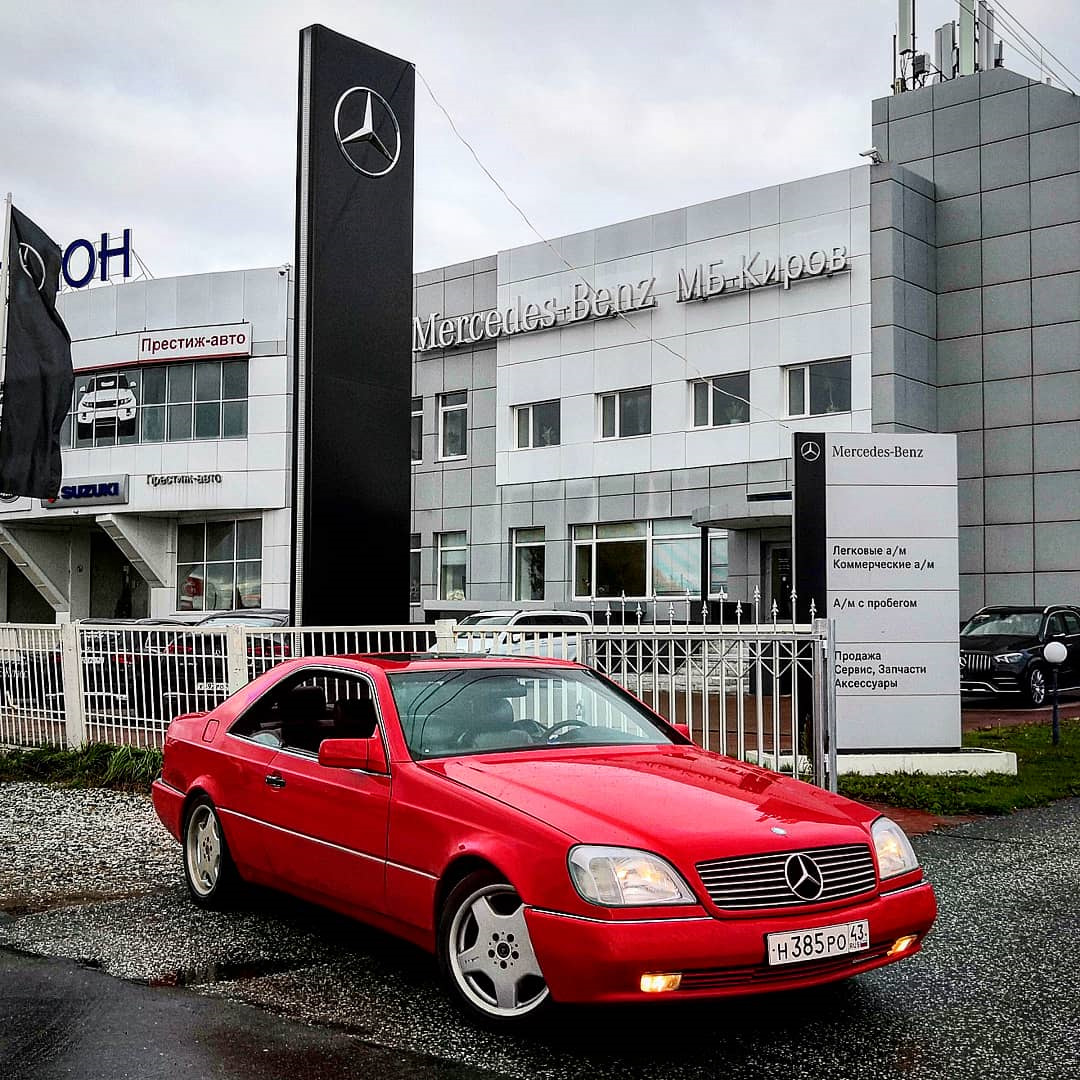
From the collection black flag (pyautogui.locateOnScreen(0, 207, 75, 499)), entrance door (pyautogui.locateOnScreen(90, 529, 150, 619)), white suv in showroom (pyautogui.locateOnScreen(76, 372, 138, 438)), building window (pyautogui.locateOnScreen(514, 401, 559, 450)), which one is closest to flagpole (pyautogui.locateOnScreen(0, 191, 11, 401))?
black flag (pyautogui.locateOnScreen(0, 207, 75, 499))

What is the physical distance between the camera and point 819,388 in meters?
27.9

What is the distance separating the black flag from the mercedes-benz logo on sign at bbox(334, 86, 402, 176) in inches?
143

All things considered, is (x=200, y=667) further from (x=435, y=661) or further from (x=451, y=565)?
(x=451, y=565)

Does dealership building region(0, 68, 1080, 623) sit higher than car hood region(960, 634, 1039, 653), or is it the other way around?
dealership building region(0, 68, 1080, 623)

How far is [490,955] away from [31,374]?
10800 millimetres

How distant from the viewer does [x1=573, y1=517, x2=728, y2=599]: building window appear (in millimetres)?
29734

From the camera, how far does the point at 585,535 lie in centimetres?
3194

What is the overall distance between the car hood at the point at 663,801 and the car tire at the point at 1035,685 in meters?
16.3

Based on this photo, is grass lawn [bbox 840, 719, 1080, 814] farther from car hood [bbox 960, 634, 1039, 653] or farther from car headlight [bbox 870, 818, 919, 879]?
car hood [bbox 960, 634, 1039, 653]

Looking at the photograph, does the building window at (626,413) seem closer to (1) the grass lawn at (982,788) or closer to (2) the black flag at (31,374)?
(1) the grass lawn at (982,788)

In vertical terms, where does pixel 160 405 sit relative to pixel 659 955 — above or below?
above

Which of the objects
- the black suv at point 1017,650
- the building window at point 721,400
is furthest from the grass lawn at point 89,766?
the building window at point 721,400

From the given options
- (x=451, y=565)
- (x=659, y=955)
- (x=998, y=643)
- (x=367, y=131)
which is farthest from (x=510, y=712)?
(x=451, y=565)

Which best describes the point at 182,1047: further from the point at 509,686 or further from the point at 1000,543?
the point at 1000,543
